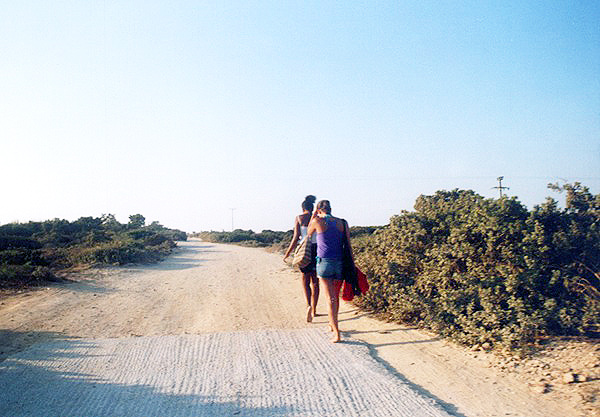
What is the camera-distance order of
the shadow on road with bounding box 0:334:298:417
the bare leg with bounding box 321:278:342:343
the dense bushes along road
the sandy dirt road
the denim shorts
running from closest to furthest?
the shadow on road with bounding box 0:334:298:417
the sandy dirt road
the bare leg with bounding box 321:278:342:343
the denim shorts
the dense bushes along road

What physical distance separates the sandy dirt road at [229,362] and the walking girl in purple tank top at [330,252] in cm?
59

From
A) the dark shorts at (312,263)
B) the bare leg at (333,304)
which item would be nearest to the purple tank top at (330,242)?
the bare leg at (333,304)

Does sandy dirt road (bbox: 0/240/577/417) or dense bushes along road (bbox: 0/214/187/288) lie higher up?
dense bushes along road (bbox: 0/214/187/288)

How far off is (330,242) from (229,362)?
2.15m

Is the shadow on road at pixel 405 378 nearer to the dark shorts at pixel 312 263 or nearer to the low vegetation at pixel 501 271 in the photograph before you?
the low vegetation at pixel 501 271

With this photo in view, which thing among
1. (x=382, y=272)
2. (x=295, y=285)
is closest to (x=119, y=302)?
(x=295, y=285)

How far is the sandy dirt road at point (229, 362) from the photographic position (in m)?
3.62

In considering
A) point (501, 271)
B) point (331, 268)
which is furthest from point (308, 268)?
point (501, 271)

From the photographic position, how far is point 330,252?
570 cm

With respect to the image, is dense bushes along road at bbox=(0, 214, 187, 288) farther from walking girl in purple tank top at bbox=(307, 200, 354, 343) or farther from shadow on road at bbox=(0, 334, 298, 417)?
walking girl in purple tank top at bbox=(307, 200, 354, 343)

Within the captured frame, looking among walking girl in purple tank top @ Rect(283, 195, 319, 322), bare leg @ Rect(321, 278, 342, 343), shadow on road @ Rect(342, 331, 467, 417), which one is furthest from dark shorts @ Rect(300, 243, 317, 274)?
shadow on road @ Rect(342, 331, 467, 417)

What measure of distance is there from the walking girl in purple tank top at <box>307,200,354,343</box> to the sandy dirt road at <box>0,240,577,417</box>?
1.95 feet

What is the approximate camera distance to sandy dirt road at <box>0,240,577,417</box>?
143 inches

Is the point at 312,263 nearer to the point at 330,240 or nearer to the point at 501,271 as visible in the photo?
the point at 330,240
